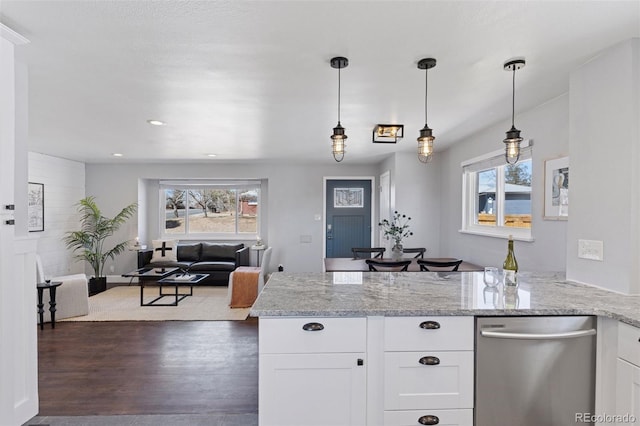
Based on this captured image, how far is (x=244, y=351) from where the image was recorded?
3.21 m

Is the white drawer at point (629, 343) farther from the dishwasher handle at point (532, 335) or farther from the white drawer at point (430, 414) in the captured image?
the white drawer at point (430, 414)

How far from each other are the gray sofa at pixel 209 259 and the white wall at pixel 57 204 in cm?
135

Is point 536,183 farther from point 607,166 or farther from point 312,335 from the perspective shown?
point 312,335

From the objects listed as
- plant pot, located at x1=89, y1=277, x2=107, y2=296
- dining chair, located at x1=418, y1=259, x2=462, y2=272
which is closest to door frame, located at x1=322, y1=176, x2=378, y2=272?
dining chair, located at x1=418, y1=259, x2=462, y2=272

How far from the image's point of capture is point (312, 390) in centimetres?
157

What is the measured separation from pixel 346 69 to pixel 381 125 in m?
1.45

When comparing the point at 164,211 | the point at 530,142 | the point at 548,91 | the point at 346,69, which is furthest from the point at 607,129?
the point at 164,211

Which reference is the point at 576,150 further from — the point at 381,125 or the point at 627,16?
the point at 381,125

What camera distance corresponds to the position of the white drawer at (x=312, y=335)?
5.13 ft

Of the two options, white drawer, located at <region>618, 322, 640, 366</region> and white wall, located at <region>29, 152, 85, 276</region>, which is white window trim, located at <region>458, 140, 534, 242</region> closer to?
white drawer, located at <region>618, 322, 640, 366</region>

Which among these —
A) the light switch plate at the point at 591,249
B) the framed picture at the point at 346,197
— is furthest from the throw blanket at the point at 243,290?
the light switch plate at the point at 591,249

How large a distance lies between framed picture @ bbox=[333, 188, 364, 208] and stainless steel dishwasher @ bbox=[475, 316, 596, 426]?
5138 mm

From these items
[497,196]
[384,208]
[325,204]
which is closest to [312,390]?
[497,196]

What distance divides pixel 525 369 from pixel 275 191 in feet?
18.1
